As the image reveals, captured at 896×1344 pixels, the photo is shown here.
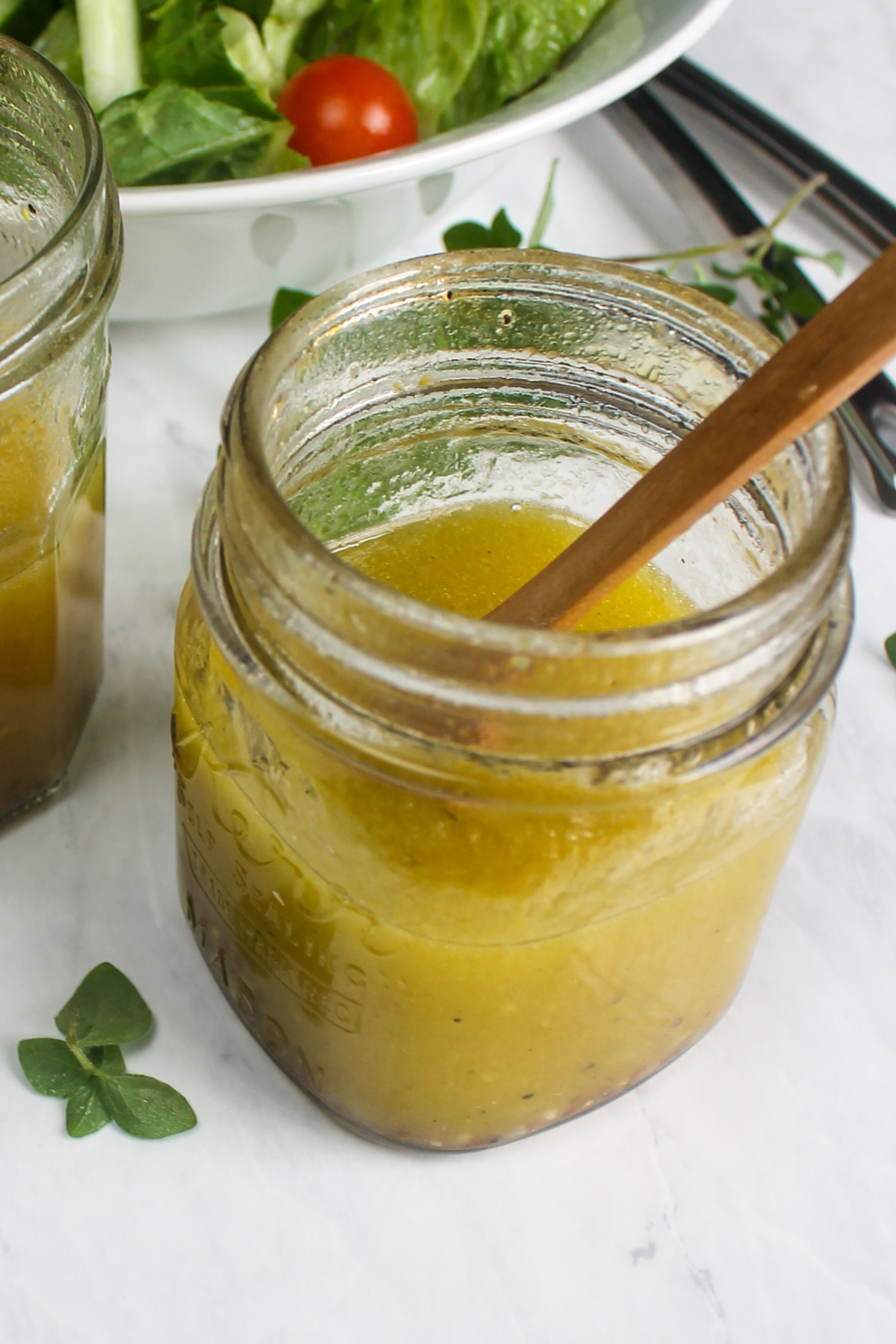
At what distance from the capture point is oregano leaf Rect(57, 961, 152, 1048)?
958 millimetres

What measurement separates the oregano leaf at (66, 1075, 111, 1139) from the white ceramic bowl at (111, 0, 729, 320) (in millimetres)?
676

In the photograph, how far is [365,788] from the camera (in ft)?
2.41

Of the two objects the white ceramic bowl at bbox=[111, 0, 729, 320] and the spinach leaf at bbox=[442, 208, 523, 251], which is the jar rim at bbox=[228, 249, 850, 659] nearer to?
the white ceramic bowl at bbox=[111, 0, 729, 320]

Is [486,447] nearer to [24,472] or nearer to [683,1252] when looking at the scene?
[24,472]

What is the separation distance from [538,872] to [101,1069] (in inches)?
15.4

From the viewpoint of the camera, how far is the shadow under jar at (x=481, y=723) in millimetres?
672

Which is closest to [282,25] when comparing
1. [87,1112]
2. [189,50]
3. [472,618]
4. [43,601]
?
[189,50]

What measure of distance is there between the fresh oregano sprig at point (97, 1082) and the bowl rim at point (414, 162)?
2.09 feet

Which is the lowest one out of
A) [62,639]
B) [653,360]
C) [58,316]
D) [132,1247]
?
[132,1247]

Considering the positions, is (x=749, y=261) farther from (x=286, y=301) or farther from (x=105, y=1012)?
(x=105, y=1012)

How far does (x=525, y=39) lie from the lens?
1424 millimetres

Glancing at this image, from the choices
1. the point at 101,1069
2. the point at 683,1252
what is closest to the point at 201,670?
the point at 101,1069

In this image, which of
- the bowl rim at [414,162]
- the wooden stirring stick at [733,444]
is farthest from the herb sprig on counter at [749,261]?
the wooden stirring stick at [733,444]

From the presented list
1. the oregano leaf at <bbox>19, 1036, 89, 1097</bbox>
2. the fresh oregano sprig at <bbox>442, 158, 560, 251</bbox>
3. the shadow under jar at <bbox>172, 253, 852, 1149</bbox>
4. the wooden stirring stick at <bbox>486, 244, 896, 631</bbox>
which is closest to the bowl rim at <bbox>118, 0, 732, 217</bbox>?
the fresh oregano sprig at <bbox>442, 158, 560, 251</bbox>
